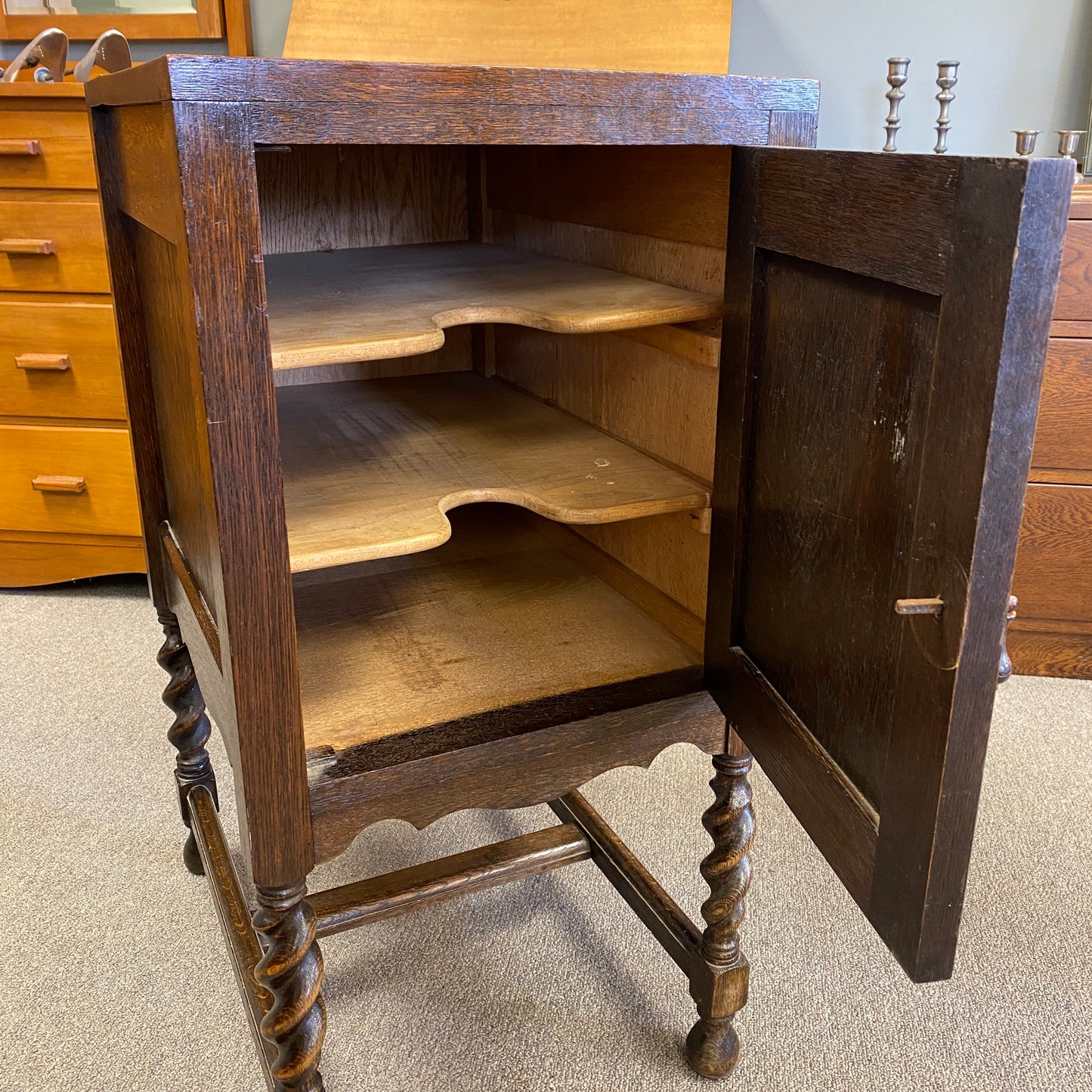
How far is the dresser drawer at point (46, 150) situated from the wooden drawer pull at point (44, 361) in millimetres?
359

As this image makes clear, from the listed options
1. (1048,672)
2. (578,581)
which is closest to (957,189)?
(578,581)

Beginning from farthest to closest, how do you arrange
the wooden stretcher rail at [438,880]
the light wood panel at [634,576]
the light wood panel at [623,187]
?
the wooden stretcher rail at [438,880]
the light wood panel at [634,576]
the light wood panel at [623,187]

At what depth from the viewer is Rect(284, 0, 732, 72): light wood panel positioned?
2.01 m

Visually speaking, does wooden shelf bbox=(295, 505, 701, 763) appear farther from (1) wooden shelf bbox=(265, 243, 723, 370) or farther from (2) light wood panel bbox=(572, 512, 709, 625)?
(1) wooden shelf bbox=(265, 243, 723, 370)

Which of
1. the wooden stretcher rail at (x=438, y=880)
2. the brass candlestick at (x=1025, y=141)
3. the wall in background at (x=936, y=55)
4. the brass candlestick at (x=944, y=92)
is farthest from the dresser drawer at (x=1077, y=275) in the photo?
the wooden stretcher rail at (x=438, y=880)

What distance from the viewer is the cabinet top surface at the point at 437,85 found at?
2.32ft

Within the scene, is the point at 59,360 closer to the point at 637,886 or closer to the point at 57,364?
the point at 57,364

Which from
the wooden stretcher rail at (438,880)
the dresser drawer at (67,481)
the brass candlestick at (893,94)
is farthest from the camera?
the dresser drawer at (67,481)

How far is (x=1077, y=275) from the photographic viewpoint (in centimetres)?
189

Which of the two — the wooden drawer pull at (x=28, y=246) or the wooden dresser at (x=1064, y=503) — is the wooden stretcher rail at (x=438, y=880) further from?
the wooden drawer pull at (x=28, y=246)

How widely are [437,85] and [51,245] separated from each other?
177 centimetres

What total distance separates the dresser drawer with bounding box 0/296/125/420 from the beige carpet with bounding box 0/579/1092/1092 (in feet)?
2.76

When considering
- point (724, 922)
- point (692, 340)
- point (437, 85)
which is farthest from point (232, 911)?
point (437, 85)

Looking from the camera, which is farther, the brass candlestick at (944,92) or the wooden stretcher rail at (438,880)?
the brass candlestick at (944,92)
